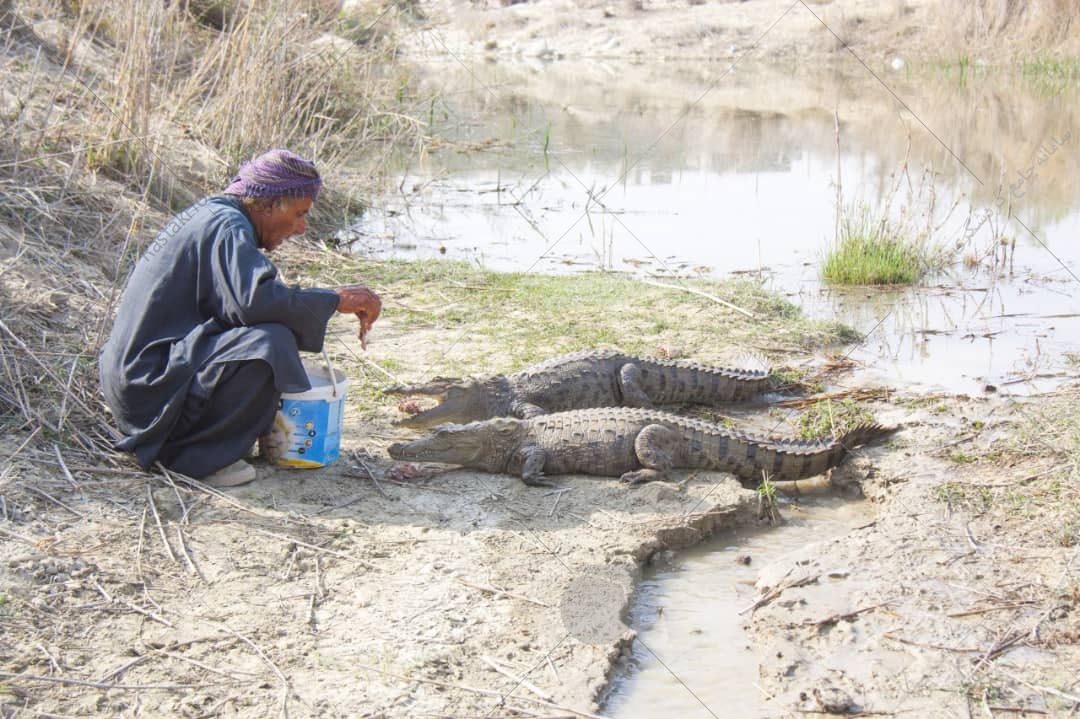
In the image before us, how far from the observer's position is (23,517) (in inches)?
143

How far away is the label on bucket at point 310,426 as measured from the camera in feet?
13.6

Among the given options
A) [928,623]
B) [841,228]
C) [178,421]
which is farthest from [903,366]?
[178,421]

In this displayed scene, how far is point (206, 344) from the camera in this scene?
3.97 m

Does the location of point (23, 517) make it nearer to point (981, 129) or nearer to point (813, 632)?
point (813, 632)

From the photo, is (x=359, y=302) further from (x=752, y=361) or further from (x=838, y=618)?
(x=752, y=361)

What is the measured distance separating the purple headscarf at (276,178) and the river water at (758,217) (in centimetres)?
206

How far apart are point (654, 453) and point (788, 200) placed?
21.8ft

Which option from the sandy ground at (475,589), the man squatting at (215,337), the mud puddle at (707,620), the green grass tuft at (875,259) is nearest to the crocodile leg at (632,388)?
the sandy ground at (475,589)

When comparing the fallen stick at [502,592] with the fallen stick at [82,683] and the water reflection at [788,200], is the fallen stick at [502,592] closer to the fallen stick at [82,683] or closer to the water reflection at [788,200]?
the fallen stick at [82,683]

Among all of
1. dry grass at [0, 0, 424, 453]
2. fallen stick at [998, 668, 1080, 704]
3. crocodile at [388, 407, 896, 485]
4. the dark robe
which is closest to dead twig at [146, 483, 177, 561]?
the dark robe

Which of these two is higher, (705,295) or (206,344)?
(206,344)

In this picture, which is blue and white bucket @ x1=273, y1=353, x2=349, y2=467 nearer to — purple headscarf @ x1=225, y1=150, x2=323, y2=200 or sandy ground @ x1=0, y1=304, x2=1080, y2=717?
sandy ground @ x1=0, y1=304, x2=1080, y2=717

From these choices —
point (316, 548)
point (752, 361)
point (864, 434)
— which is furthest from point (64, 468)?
point (752, 361)

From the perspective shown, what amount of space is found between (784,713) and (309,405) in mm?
2170
